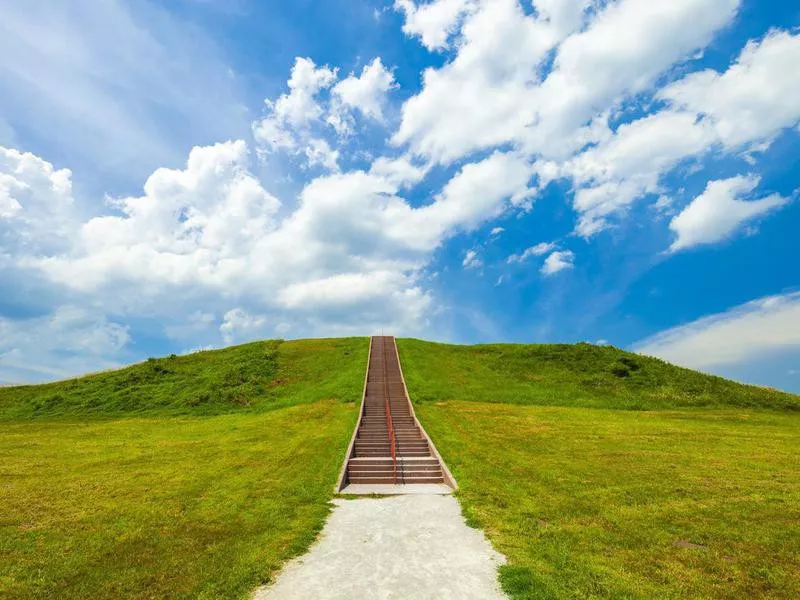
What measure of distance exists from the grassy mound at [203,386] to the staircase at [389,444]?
9.40 ft

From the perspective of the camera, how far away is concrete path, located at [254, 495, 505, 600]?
28.3 ft

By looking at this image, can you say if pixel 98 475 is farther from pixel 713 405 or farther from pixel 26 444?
pixel 713 405

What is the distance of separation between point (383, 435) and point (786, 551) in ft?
57.0

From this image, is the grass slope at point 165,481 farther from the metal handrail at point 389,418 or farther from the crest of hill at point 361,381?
the metal handrail at point 389,418

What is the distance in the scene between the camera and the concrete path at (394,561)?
340 inches

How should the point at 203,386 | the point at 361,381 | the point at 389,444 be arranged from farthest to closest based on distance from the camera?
the point at 203,386 < the point at 361,381 < the point at 389,444

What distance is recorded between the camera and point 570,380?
1583 inches

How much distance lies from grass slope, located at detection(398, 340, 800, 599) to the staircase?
3.47ft

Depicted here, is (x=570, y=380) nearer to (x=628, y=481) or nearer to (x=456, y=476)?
(x=628, y=481)

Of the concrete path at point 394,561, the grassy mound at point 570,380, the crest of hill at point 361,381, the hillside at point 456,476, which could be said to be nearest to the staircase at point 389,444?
the hillside at point 456,476

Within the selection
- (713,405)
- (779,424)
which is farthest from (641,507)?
(713,405)

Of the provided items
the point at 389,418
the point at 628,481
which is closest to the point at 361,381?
the point at 389,418

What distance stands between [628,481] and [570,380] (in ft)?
83.2

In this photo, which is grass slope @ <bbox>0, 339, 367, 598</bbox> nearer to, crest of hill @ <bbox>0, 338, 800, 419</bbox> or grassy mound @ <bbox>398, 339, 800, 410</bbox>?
crest of hill @ <bbox>0, 338, 800, 419</bbox>
